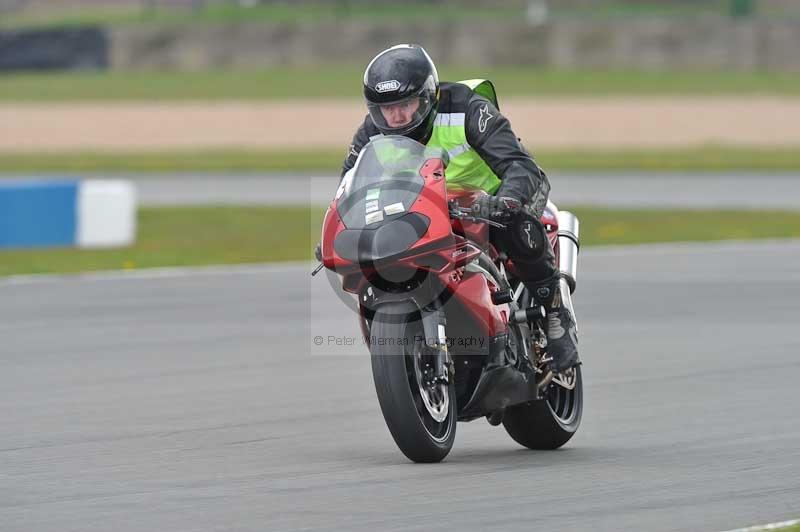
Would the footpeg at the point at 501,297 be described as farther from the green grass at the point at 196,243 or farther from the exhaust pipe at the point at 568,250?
the green grass at the point at 196,243

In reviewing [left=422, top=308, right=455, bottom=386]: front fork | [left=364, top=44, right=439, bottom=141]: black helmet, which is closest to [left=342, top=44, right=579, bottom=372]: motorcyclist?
[left=364, top=44, right=439, bottom=141]: black helmet

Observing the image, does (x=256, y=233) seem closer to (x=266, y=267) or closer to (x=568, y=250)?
(x=266, y=267)

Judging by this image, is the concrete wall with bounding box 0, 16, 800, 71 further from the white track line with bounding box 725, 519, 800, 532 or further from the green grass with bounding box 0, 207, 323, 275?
the white track line with bounding box 725, 519, 800, 532

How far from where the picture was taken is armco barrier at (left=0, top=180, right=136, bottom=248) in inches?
659

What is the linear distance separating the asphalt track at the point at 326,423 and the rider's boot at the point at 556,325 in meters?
0.40

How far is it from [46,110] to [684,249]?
20931mm

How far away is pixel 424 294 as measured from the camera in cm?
646

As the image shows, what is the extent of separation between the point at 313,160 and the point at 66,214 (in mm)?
12022

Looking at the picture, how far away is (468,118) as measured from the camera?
6742mm

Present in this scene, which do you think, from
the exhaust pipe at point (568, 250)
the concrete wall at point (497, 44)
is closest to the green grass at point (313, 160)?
the concrete wall at point (497, 44)

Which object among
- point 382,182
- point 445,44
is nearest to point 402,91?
point 382,182

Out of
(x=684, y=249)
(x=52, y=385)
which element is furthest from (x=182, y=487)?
(x=684, y=249)

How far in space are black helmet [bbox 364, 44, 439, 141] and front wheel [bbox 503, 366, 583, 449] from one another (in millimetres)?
1317

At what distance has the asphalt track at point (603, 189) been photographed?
2203 centimetres
